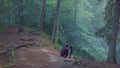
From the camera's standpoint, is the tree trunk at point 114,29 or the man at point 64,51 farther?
the man at point 64,51

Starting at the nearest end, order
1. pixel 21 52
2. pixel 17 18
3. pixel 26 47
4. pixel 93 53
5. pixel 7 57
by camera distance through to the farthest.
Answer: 1. pixel 7 57
2. pixel 21 52
3. pixel 26 47
4. pixel 93 53
5. pixel 17 18

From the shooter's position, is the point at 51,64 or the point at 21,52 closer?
the point at 51,64

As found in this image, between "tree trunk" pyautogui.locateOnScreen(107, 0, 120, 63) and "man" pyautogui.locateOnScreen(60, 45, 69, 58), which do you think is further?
"man" pyautogui.locateOnScreen(60, 45, 69, 58)

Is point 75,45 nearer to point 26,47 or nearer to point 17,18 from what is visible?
point 17,18

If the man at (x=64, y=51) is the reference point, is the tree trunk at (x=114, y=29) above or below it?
above

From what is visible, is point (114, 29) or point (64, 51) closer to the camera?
point (114, 29)

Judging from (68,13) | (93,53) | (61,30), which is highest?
(68,13)

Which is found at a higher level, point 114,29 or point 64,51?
point 114,29

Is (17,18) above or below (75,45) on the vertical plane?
above

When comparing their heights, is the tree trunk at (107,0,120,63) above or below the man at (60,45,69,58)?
above

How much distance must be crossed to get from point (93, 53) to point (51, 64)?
20516mm

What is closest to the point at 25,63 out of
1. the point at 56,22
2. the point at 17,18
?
the point at 56,22

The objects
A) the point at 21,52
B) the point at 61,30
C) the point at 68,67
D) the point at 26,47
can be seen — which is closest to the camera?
the point at 68,67

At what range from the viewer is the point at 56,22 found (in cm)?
2236
